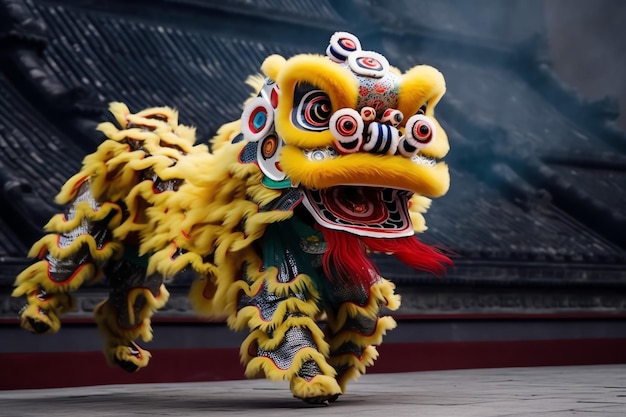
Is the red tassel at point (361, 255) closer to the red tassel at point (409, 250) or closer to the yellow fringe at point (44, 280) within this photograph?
the red tassel at point (409, 250)

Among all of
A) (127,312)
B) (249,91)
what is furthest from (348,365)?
(249,91)

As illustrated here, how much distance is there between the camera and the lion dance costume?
5.69 metres

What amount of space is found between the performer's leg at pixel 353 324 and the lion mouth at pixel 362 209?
1.18 ft

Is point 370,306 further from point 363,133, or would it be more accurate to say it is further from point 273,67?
point 273,67

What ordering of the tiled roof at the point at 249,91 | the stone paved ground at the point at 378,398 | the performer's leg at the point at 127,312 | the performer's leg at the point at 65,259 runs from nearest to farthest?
the stone paved ground at the point at 378,398, the performer's leg at the point at 65,259, the performer's leg at the point at 127,312, the tiled roof at the point at 249,91

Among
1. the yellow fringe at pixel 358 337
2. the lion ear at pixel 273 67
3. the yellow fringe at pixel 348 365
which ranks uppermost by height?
the lion ear at pixel 273 67

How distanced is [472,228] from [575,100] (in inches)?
169

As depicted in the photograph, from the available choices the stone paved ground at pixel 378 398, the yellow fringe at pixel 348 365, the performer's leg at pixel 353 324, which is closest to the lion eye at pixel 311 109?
the performer's leg at pixel 353 324

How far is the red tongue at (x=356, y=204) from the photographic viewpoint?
19.1ft

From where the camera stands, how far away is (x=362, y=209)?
588 centimetres

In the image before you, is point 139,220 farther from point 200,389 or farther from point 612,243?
point 612,243

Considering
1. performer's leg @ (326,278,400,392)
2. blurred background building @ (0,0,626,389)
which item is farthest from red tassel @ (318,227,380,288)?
blurred background building @ (0,0,626,389)

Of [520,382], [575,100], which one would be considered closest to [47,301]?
[520,382]

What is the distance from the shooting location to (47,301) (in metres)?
6.86
